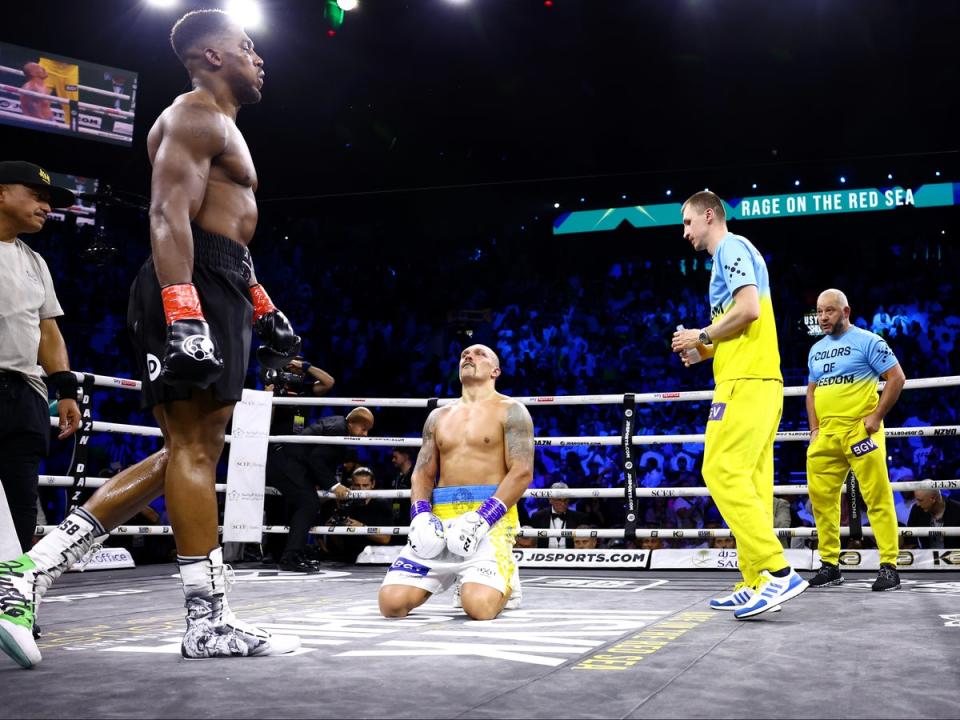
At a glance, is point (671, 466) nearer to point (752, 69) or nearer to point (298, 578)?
point (752, 69)

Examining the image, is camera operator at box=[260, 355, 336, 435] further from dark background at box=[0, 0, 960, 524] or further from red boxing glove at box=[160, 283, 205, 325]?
dark background at box=[0, 0, 960, 524]

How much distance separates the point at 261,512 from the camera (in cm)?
454

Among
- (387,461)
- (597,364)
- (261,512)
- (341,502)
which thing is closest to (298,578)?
(261,512)

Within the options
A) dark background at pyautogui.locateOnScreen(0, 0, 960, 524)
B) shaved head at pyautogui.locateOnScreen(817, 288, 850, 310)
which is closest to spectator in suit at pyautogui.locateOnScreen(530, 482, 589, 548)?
shaved head at pyautogui.locateOnScreen(817, 288, 850, 310)

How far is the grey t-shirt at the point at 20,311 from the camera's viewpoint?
2164 millimetres

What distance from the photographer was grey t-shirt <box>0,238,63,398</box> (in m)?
2.16

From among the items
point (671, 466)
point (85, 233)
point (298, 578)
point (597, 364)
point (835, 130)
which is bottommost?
point (298, 578)

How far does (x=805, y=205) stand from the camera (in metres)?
10.2

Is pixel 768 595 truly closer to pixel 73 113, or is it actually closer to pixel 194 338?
pixel 194 338

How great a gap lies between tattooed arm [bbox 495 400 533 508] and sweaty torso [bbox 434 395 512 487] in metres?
0.03

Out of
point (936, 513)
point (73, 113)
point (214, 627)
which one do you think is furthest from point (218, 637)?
point (73, 113)

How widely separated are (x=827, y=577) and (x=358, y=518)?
2.76 meters

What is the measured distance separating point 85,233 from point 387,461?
4.76 meters

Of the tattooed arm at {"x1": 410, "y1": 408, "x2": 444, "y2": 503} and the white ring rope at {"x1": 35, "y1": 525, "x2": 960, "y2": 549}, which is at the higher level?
the tattooed arm at {"x1": 410, "y1": 408, "x2": 444, "y2": 503}
